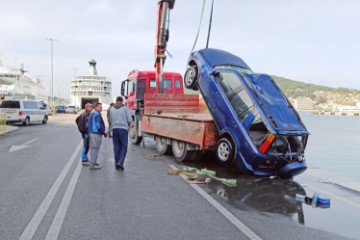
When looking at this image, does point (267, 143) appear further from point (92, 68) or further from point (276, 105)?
point (92, 68)

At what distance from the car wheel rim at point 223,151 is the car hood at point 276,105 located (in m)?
1.28

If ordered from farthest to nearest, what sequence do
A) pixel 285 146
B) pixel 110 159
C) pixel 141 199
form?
pixel 110 159 → pixel 285 146 → pixel 141 199

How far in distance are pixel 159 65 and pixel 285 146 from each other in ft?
26.8

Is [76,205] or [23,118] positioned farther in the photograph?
[23,118]

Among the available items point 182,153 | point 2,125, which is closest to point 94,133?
point 182,153

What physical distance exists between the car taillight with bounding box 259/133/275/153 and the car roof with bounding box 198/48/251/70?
295 cm

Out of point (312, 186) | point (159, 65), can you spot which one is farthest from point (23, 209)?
point (159, 65)

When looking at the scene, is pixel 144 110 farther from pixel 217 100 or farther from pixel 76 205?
pixel 76 205

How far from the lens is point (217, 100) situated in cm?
920

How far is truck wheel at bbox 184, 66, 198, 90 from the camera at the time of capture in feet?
35.1

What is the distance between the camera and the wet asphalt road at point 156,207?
4.77 metres

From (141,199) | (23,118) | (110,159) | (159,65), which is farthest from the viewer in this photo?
(23,118)

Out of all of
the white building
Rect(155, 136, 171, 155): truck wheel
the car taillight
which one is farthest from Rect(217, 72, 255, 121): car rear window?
the white building

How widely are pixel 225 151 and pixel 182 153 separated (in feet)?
7.01
